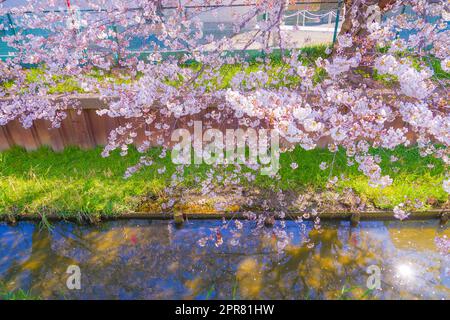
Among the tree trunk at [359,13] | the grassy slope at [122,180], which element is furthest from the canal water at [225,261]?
the tree trunk at [359,13]

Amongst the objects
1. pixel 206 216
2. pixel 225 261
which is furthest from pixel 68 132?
pixel 225 261

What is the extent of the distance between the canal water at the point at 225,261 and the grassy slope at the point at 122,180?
36 cm

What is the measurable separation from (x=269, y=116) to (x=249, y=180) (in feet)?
7.64

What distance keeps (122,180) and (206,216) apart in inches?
66.2

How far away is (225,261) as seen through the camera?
16.6ft

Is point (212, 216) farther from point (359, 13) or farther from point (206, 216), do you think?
point (359, 13)

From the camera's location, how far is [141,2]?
5.50 metres

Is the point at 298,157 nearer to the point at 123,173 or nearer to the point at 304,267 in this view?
the point at 304,267

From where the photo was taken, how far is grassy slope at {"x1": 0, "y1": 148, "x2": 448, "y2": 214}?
5.74m

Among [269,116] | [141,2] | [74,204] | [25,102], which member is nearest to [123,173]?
[74,204]

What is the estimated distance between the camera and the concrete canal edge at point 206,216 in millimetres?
5523

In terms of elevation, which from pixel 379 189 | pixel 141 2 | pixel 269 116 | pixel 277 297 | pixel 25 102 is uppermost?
pixel 141 2

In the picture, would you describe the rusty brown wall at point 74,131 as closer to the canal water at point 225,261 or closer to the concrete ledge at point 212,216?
the concrete ledge at point 212,216

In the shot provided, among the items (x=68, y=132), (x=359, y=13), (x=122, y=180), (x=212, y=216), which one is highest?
(x=359, y=13)
